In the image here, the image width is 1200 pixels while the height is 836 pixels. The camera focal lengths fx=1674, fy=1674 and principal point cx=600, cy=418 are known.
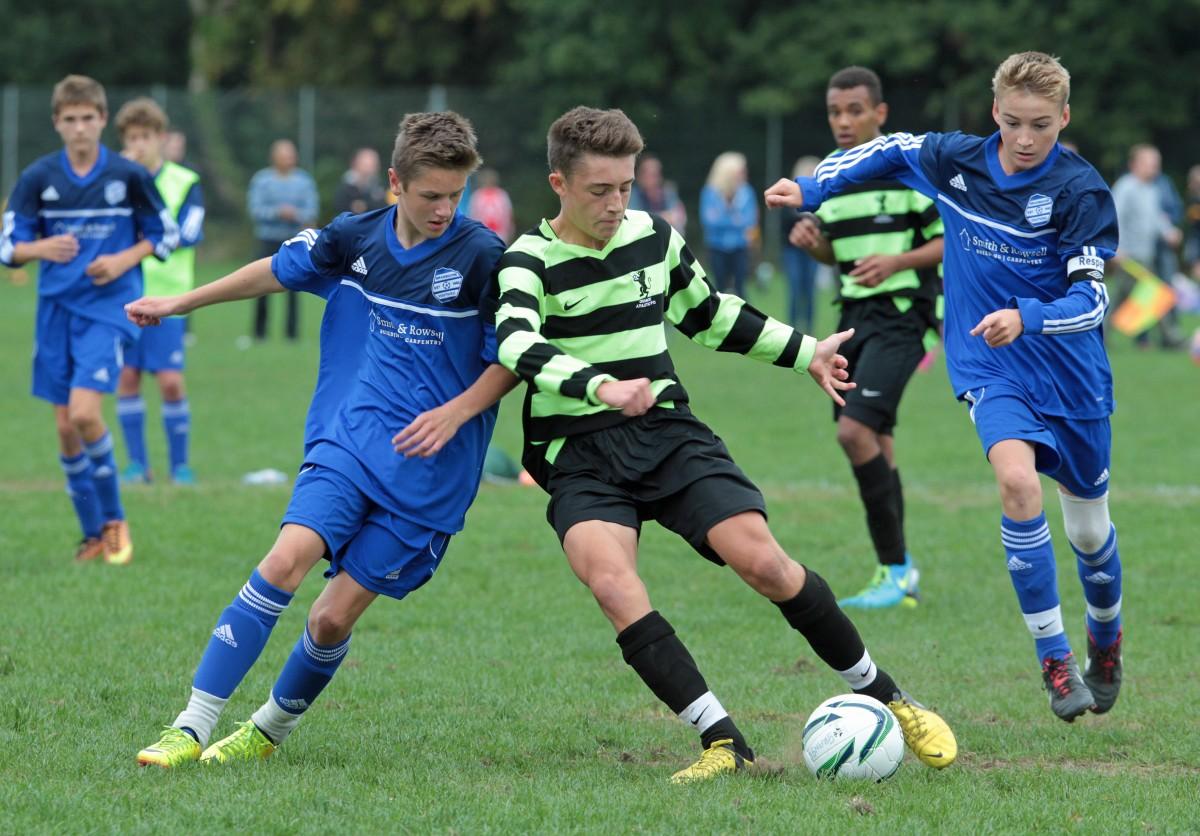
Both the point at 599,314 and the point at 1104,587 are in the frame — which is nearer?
the point at 599,314

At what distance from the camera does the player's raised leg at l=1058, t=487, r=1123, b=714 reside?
593 centimetres

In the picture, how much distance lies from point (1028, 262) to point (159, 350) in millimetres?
6694

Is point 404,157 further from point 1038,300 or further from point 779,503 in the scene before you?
point 779,503

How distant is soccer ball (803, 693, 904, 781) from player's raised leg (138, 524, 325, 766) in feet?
5.15

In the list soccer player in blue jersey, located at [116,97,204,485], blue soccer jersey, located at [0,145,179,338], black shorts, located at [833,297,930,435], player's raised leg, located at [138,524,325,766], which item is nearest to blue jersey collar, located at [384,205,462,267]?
player's raised leg, located at [138,524,325,766]

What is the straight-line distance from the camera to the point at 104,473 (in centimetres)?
848

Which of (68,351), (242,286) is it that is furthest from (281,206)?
(242,286)

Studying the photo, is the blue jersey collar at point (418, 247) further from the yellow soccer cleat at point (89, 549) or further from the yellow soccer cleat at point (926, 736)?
the yellow soccer cleat at point (89, 549)

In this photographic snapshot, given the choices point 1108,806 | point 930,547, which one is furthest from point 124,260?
point 1108,806

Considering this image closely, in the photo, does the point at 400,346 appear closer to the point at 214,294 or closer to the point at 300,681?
the point at 214,294

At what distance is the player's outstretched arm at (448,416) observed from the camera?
489cm

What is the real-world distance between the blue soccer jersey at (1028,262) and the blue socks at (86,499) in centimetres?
429

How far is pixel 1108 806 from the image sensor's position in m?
4.66

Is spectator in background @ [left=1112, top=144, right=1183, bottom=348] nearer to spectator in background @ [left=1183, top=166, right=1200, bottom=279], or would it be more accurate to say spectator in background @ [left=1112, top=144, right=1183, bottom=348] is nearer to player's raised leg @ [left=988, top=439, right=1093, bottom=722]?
spectator in background @ [left=1183, top=166, right=1200, bottom=279]
